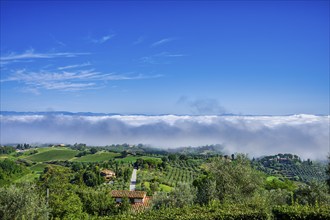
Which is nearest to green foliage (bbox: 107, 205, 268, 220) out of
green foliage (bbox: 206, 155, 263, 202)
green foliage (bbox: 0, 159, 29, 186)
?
green foliage (bbox: 206, 155, 263, 202)

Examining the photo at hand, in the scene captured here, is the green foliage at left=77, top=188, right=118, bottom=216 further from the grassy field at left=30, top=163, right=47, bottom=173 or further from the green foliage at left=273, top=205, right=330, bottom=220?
the grassy field at left=30, top=163, right=47, bottom=173

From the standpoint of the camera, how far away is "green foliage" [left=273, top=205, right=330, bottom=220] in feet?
52.2

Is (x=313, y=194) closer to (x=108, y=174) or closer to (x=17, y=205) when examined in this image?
(x=17, y=205)

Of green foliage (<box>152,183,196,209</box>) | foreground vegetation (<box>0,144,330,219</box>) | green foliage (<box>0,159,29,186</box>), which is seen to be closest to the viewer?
foreground vegetation (<box>0,144,330,219</box>)

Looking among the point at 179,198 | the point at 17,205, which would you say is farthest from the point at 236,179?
the point at 17,205

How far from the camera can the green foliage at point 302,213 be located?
15.9 metres

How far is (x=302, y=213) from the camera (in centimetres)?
1616

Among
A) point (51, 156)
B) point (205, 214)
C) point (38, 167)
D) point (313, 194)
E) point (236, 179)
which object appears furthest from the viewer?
point (51, 156)

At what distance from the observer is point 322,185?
108 ft

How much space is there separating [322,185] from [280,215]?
64.0ft

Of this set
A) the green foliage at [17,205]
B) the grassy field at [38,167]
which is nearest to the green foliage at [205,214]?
the green foliage at [17,205]

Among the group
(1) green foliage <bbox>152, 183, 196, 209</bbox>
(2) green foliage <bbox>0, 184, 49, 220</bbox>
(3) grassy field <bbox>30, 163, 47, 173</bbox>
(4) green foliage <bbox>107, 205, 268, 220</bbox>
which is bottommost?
(3) grassy field <bbox>30, 163, 47, 173</bbox>

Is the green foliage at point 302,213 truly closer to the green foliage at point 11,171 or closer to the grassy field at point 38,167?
the green foliage at point 11,171

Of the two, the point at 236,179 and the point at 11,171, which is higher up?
the point at 236,179
